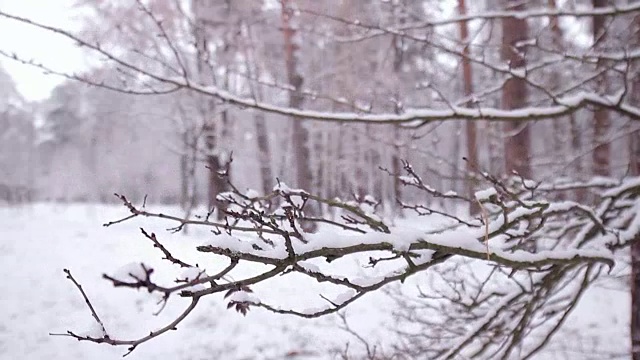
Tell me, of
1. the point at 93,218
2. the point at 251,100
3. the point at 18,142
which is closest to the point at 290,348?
the point at 251,100

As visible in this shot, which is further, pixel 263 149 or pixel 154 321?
pixel 263 149

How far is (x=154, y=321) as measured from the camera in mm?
5414

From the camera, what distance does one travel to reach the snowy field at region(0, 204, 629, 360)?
4.69 metres

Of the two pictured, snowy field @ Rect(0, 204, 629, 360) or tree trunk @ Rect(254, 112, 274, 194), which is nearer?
snowy field @ Rect(0, 204, 629, 360)

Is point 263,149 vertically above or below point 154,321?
above

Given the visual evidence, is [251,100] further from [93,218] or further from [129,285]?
[93,218]

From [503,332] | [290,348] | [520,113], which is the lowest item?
[290,348]

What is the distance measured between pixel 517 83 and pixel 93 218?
8.78 m

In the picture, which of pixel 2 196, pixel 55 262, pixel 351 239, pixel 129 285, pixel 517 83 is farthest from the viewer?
pixel 2 196

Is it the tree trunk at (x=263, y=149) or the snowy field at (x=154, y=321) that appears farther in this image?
the tree trunk at (x=263, y=149)

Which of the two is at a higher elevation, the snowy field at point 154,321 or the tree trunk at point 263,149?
the tree trunk at point 263,149

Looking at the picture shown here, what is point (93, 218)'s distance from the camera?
9.78 meters

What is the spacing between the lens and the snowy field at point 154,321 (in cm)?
469

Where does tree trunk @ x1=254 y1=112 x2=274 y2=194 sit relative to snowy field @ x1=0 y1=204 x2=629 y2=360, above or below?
above
